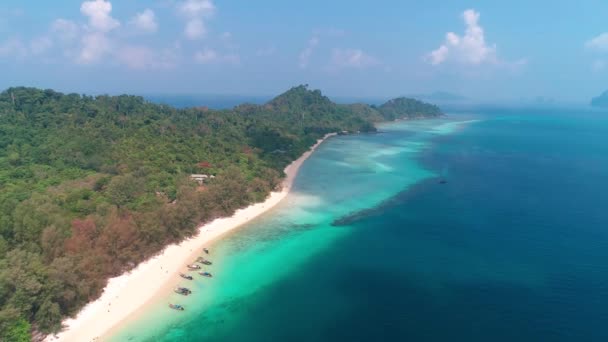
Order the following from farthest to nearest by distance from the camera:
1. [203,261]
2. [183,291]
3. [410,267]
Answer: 1. [203,261]
2. [410,267]
3. [183,291]

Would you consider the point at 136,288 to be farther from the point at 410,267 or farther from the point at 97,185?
the point at 410,267

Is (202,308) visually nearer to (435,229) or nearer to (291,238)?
(291,238)

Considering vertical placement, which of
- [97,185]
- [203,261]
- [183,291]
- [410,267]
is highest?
[97,185]

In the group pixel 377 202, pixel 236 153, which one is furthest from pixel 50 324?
pixel 236 153

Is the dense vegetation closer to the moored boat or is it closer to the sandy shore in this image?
the sandy shore

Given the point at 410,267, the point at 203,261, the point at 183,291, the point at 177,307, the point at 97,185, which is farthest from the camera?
the point at 97,185

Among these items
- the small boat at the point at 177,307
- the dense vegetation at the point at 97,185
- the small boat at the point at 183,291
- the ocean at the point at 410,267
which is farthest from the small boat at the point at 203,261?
the small boat at the point at 177,307

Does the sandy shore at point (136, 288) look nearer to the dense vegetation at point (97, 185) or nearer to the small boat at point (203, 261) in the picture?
the small boat at point (203, 261)

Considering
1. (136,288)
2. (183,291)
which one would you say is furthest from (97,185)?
(183,291)
